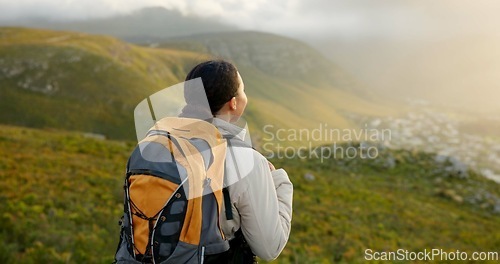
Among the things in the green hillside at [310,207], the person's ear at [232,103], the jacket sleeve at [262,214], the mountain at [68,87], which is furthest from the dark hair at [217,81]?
the mountain at [68,87]

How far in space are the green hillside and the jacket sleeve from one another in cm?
562

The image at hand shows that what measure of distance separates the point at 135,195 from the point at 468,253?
13.3 meters

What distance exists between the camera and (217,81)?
8.52ft

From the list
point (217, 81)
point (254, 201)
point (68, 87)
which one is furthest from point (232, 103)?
point (68, 87)

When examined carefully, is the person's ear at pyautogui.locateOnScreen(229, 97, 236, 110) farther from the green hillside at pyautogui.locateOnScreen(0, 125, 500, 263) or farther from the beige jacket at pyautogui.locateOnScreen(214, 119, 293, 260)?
the green hillside at pyautogui.locateOnScreen(0, 125, 500, 263)

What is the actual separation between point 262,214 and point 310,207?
45.7 feet

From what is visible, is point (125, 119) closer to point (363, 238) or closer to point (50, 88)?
point (50, 88)

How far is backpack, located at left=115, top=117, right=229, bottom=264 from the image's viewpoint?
237cm

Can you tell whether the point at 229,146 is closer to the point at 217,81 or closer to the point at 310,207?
the point at 217,81

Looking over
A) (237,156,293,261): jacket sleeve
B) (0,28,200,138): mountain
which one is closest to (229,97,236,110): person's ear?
(237,156,293,261): jacket sleeve

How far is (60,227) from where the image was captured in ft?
29.6

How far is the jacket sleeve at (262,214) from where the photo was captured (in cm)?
246

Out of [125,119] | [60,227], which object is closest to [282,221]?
[60,227]

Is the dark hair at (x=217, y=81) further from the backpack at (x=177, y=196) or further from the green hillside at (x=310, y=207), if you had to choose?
the green hillside at (x=310, y=207)
